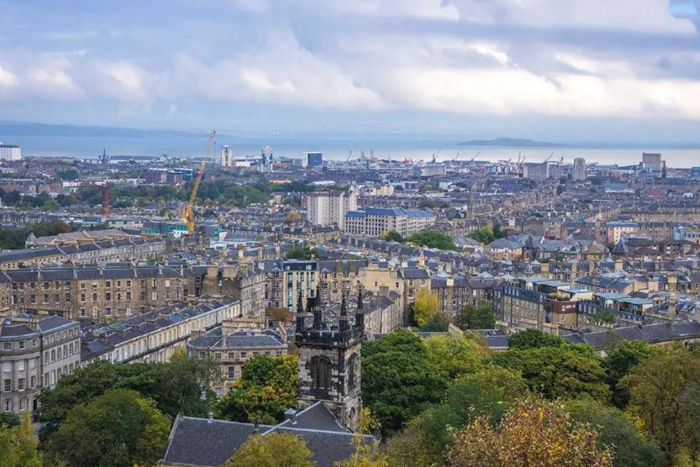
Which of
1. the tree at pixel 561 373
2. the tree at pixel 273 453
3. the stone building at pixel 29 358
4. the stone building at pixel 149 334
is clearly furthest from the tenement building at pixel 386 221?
the tree at pixel 273 453

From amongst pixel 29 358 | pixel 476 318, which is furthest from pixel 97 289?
pixel 476 318

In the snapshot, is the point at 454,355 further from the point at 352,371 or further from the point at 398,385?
the point at 352,371

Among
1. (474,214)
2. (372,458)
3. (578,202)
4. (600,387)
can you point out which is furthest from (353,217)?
(372,458)

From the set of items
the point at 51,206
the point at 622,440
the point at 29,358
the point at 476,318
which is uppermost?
the point at 622,440

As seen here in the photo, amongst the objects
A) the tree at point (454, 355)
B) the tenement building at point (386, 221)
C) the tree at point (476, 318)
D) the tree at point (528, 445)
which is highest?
the tree at point (528, 445)

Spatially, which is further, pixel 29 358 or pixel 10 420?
pixel 29 358

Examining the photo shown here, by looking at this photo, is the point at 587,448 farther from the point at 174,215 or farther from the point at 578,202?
the point at 578,202

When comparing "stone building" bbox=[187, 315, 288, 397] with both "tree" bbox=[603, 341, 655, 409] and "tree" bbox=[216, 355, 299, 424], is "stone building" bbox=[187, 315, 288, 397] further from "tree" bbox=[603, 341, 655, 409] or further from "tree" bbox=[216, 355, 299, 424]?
"tree" bbox=[603, 341, 655, 409]

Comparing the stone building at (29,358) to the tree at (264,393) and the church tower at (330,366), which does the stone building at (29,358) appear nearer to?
the tree at (264,393)
